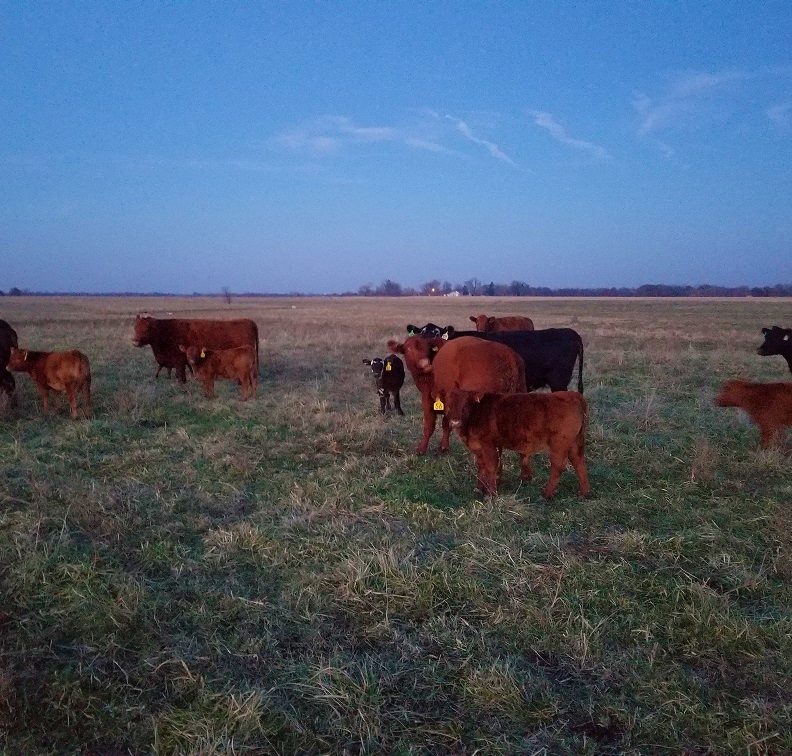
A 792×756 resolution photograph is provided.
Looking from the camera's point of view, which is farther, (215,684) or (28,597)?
(28,597)

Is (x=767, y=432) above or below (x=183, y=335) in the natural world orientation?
below

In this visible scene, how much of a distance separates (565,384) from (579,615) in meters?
6.24

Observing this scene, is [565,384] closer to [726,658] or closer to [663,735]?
[726,658]

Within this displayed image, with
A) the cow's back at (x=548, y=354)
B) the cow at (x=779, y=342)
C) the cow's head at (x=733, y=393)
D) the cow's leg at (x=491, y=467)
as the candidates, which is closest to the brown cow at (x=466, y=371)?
the cow's leg at (x=491, y=467)

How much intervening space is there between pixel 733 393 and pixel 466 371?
3.34 meters

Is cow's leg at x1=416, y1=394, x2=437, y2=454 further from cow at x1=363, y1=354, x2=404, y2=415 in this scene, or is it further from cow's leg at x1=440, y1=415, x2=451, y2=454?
cow at x1=363, y1=354, x2=404, y2=415

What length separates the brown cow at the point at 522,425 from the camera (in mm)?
5727

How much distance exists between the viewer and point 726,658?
3.34 metres

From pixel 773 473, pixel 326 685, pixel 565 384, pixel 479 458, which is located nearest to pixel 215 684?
pixel 326 685

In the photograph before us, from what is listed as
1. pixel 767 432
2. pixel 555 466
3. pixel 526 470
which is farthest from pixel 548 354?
pixel 555 466

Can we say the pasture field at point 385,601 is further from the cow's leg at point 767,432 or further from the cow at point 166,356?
the cow at point 166,356

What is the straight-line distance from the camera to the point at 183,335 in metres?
13.6

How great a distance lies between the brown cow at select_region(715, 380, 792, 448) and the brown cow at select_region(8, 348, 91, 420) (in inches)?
346

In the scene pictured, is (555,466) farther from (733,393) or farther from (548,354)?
(548,354)
